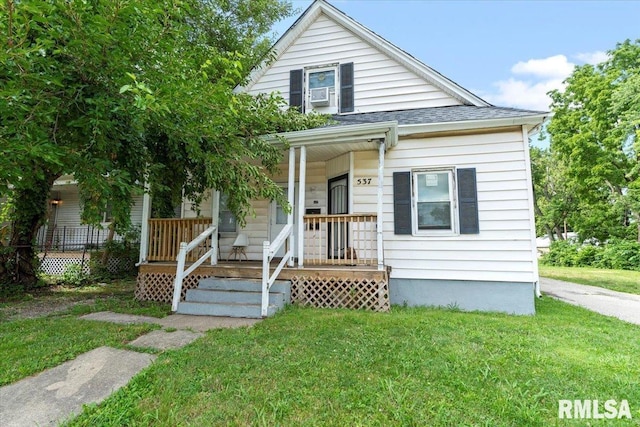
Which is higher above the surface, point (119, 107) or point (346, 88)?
point (346, 88)

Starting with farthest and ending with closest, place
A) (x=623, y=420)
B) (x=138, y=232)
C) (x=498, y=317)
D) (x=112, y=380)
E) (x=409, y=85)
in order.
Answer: (x=138, y=232)
(x=409, y=85)
(x=498, y=317)
(x=112, y=380)
(x=623, y=420)

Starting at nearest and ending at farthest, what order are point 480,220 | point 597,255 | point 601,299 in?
point 480,220 → point 601,299 → point 597,255

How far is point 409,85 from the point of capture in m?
7.51

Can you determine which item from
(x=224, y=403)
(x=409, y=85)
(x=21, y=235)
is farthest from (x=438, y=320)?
(x=21, y=235)

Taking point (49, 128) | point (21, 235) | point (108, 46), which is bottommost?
point (21, 235)

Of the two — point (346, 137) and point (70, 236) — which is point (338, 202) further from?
point (70, 236)

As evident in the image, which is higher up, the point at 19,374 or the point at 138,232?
the point at 138,232

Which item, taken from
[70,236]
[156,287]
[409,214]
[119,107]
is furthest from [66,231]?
[409,214]

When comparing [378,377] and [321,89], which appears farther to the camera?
[321,89]

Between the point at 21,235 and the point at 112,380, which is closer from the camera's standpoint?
the point at 112,380

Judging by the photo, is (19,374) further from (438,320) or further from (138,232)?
(138,232)

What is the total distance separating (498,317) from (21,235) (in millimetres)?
11210

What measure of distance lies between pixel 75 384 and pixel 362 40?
27.8 ft

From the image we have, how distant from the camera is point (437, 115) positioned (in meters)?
6.70
